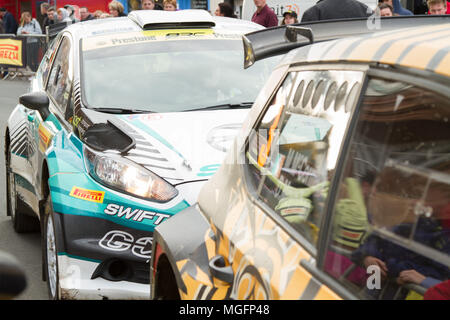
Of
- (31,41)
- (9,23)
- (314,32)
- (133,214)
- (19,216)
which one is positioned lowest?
(31,41)

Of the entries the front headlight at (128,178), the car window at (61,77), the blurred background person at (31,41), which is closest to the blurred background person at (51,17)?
the blurred background person at (31,41)

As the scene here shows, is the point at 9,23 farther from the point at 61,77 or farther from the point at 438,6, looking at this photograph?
the point at 61,77

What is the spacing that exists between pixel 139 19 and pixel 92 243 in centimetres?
258

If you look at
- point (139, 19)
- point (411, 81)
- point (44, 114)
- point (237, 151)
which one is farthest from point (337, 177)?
point (139, 19)

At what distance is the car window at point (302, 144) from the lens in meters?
2.25

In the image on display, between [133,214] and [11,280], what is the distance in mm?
2954

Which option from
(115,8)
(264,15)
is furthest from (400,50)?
(115,8)

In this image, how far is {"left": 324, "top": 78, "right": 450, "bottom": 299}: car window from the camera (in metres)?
2.00

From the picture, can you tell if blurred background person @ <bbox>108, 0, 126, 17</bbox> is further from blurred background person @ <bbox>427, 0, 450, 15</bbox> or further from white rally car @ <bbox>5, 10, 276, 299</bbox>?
white rally car @ <bbox>5, 10, 276, 299</bbox>

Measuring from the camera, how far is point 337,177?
2168 millimetres

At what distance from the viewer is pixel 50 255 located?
5.18 metres

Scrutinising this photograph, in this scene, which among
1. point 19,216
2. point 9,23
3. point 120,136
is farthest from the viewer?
point 9,23

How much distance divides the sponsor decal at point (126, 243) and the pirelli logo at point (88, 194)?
0.68 ft

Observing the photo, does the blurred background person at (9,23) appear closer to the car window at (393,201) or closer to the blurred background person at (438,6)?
the blurred background person at (438,6)
